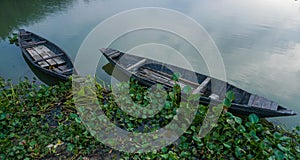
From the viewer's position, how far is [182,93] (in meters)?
2.65

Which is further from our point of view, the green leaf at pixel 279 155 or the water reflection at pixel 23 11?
the water reflection at pixel 23 11

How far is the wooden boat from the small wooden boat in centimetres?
83

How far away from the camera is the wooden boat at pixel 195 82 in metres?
2.53

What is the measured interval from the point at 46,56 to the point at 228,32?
511 cm

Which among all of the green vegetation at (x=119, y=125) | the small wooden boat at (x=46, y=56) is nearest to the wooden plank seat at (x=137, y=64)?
the small wooden boat at (x=46, y=56)

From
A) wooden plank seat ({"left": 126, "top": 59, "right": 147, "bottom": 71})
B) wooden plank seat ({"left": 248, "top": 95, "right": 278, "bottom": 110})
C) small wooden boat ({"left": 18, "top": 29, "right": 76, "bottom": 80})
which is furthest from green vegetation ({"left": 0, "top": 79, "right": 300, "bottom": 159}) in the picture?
wooden plank seat ({"left": 126, "top": 59, "right": 147, "bottom": 71})

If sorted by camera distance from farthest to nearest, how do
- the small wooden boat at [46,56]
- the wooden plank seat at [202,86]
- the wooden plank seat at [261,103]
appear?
1. the small wooden boat at [46,56]
2. the wooden plank seat at [202,86]
3. the wooden plank seat at [261,103]

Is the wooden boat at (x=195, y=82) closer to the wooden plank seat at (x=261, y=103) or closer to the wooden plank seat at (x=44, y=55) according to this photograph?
the wooden plank seat at (x=261, y=103)

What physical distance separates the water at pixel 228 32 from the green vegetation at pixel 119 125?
1.23 metres

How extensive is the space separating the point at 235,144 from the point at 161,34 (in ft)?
Answer: 14.1

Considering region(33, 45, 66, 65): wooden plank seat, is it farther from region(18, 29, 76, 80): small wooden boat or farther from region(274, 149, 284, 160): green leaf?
region(274, 149, 284, 160): green leaf

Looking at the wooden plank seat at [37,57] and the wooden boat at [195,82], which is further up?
the wooden boat at [195,82]

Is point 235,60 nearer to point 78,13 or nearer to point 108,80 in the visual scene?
point 108,80

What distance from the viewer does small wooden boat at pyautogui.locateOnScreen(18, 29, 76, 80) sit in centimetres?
351
